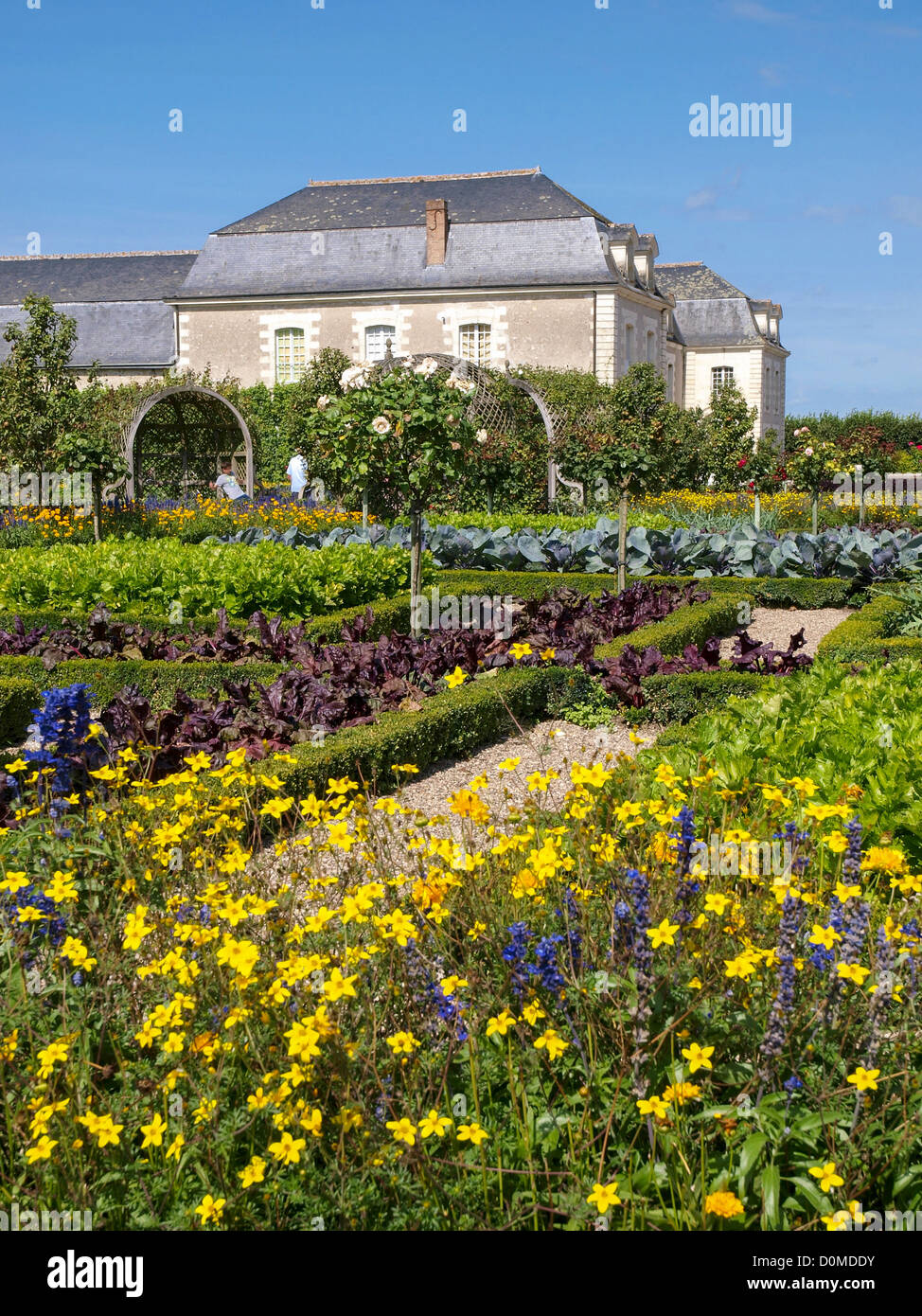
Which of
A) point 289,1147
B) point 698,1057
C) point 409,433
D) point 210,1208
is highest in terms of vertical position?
point 409,433

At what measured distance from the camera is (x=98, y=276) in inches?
1266

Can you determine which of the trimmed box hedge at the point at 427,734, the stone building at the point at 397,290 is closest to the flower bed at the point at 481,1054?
the trimmed box hedge at the point at 427,734

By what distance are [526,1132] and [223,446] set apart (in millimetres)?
20554

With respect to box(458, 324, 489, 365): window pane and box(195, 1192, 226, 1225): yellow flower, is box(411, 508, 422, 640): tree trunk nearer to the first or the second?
box(195, 1192, 226, 1225): yellow flower

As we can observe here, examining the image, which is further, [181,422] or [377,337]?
[377,337]

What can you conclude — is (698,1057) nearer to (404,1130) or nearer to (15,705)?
(404,1130)

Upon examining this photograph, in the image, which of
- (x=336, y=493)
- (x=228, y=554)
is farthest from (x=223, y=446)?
(x=228, y=554)

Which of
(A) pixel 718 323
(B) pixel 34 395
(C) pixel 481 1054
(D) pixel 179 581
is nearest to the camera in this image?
(C) pixel 481 1054

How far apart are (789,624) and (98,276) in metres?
27.6

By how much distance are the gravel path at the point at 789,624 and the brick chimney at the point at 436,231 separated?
752 inches

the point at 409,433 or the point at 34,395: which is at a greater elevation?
the point at 34,395

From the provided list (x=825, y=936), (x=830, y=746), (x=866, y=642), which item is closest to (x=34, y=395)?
(x=866, y=642)

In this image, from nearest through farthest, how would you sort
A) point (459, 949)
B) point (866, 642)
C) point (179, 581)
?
point (459, 949) → point (866, 642) → point (179, 581)
